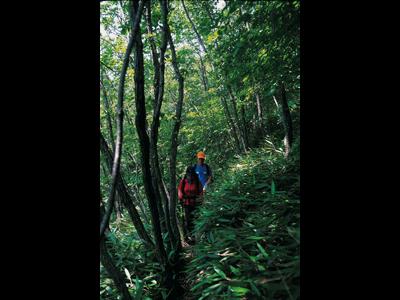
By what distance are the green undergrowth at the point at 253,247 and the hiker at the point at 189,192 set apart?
0.41 metres

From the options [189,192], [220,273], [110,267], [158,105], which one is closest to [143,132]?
[158,105]

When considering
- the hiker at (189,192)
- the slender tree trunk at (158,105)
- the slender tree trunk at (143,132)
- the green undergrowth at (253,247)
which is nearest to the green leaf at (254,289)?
the green undergrowth at (253,247)

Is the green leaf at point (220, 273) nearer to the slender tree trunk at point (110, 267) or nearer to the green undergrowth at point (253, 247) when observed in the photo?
the green undergrowth at point (253, 247)

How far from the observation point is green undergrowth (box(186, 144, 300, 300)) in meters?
1.73

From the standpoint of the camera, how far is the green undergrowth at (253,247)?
1.73 meters

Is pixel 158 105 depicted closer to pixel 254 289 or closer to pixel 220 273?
pixel 220 273

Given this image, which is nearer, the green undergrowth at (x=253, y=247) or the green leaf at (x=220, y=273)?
the green undergrowth at (x=253, y=247)

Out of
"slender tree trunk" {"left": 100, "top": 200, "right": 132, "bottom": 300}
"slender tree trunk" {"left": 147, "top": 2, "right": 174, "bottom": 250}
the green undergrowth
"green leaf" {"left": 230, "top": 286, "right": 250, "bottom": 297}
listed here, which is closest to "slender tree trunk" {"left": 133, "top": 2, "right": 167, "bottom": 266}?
"slender tree trunk" {"left": 147, "top": 2, "right": 174, "bottom": 250}

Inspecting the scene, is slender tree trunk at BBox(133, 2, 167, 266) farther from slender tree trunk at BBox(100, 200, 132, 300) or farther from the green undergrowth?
slender tree trunk at BBox(100, 200, 132, 300)
